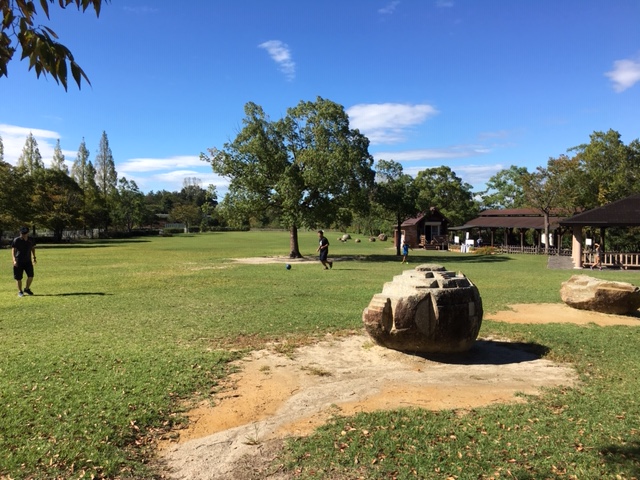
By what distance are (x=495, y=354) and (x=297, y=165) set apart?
24717mm

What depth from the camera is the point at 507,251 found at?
143 ft

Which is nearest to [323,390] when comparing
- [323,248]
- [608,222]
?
[323,248]

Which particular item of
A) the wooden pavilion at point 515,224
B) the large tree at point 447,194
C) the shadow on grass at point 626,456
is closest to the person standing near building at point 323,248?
the shadow on grass at point 626,456

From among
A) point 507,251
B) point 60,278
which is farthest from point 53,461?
point 507,251

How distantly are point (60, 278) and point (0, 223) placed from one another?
1396 inches

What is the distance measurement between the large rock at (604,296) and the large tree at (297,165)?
18279 millimetres

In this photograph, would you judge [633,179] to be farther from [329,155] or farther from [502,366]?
[502,366]

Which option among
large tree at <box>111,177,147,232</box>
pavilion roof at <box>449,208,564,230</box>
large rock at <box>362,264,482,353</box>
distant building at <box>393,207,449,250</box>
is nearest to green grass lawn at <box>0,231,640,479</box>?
large rock at <box>362,264,482,353</box>

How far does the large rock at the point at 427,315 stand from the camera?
733 centimetres

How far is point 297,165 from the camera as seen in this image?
3130cm

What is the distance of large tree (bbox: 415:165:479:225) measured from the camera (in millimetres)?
61562

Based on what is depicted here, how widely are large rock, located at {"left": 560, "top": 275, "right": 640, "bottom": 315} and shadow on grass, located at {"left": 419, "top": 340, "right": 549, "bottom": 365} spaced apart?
436cm

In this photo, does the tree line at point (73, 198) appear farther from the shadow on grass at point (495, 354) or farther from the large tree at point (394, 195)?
the shadow on grass at point (495, 354)

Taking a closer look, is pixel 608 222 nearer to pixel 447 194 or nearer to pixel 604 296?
pixel 604 296
